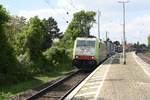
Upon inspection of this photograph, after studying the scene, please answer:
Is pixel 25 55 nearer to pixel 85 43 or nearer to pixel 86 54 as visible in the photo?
pixel 86 54

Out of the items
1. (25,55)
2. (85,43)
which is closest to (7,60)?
(25,55)

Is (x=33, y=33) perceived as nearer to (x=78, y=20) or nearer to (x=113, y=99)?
(x=113, y=99)

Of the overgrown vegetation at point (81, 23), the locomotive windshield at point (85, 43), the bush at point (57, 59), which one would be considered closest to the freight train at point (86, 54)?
the locomotive windshield at point (85, 43)

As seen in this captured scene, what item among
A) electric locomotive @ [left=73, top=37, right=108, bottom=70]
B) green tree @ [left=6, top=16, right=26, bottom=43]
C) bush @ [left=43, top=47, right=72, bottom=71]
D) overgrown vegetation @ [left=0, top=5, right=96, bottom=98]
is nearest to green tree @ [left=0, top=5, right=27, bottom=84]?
overgrown vegetation @ [left=0, top=5, right=96, bottom=98]

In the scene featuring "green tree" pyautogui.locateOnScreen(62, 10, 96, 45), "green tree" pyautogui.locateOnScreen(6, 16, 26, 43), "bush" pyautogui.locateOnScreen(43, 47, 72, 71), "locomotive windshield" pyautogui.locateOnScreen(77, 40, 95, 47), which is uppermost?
"green tree" pyautogui.locateOnScreen(62, 10, 96, 45)

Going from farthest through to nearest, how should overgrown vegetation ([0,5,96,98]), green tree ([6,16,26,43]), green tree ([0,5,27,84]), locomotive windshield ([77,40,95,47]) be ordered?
locomotive windshield ([77,40,95,47]) → green tree ([6,16,26,43]) → overgrown vegetation ([0,5,96,98]) → green tree ([0,5,27,84])

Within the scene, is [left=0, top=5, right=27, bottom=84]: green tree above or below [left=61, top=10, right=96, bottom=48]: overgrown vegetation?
below

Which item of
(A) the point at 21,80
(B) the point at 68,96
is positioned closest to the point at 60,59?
(A) the point at 21,80

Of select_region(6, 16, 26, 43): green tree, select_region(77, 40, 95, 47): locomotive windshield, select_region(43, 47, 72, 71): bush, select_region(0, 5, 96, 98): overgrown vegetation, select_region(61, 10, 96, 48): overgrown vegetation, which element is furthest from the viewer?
select_region(61, 10, 96, 48): overgrown vegetation

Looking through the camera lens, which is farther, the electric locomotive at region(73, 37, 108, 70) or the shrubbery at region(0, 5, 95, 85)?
the electric locomotive at region(73, 37, 108, 70)

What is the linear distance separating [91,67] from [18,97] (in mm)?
24491

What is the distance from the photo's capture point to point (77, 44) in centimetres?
4300

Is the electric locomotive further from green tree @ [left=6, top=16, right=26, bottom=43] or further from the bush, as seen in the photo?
green tree @ [left=6, top=16, right=26, bottom=43]

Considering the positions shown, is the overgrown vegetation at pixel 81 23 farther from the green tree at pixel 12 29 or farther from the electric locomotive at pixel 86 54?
the electric locomotive at pixel 86 54
